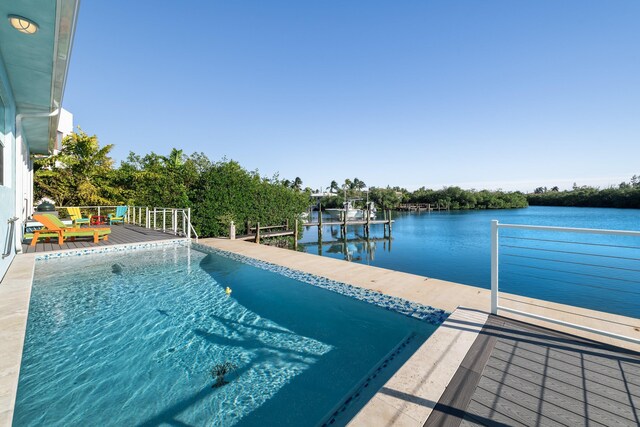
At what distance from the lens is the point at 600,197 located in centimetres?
5066

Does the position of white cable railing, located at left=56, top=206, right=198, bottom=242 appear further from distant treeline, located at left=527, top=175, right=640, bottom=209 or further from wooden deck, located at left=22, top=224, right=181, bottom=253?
distant treeline, located at left=527, top=175, right=640, bottom=209

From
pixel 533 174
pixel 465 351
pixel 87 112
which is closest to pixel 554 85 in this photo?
pixel 465 351

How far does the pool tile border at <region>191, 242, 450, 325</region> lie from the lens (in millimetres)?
4028

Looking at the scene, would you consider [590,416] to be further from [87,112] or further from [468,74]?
[87,112]

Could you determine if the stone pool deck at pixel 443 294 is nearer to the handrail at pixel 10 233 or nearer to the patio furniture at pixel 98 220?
the handrail at pixel 10 233

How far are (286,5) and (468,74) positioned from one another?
8936 millimetres

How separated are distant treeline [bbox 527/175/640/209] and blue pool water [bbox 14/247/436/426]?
215ft

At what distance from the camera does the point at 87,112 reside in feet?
59.7

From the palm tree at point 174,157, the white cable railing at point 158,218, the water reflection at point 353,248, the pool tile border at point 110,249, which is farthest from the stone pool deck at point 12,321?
the palm tree at point 174,157

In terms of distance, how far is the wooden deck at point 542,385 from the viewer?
5.65ft

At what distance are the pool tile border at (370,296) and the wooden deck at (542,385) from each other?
1312mm

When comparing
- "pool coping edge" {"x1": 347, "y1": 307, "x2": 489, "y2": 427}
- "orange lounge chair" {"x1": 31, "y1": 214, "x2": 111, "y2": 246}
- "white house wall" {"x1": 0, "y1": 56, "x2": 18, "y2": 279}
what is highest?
"white house wall" {"x1": 0, "y1": 56, "x2": 18, "y2": 279}

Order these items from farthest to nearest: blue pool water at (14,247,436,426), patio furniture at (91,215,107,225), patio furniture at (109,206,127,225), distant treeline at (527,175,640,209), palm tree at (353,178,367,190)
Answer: palm tree at (353,178,367,190) < distant treeline at (527,175,640,209) < patio furniture at (109,206,127,225) < patio furniture at (91,215,107,225) < blue pool water at (14,247,436,426)

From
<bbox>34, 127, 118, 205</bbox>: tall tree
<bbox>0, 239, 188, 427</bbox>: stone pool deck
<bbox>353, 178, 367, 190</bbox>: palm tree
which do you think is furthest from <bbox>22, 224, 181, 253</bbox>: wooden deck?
<bbox>353, 178, 367, 190</bbox>: palm tree
